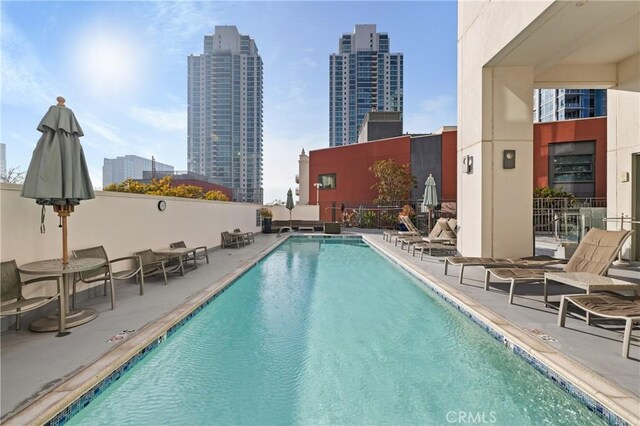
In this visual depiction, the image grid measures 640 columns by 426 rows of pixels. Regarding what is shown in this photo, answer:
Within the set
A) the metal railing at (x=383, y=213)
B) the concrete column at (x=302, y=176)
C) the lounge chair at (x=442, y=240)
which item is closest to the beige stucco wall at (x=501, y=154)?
the lounge chair at (x=442, y=240)

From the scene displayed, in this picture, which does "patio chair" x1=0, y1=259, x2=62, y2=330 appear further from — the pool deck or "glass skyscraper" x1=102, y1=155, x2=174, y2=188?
"glass skyscraper" x1=102, y1=155, x2=174, y2=188

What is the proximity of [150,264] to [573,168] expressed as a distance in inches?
730

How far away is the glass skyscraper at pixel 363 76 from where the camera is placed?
2847 inches

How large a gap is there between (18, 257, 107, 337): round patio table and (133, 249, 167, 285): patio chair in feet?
5.10

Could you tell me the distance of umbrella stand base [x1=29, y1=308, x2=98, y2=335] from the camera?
3189 millimetres

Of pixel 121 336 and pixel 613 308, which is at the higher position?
pixel 613 308

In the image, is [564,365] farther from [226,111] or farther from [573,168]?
[226,111]

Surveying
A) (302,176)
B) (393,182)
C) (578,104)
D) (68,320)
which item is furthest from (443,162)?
(578,104)

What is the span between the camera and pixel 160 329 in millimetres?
3248

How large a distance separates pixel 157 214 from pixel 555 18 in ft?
25.0

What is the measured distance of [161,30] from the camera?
10.6 metres

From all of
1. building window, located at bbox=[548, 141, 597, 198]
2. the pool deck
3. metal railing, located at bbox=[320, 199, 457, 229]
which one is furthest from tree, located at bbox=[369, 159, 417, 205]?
the pool deck

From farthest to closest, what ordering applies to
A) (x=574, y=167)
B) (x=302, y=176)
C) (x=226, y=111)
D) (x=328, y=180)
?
(x=226, y=111)
(x=302, y=176)
(x=328, y=180)
(x=574, y=167)

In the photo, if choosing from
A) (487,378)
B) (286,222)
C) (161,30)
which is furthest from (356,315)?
(286,222)
